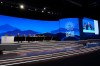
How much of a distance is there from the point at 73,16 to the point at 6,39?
8.46 metres

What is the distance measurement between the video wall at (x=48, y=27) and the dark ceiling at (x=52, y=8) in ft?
1.71

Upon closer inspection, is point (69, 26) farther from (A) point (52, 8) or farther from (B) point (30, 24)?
(B) point (30, 24)

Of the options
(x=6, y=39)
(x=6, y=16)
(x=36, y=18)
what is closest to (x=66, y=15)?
(x=36, y=18)

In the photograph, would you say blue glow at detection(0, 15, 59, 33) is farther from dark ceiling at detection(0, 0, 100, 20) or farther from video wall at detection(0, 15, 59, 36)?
dark ceiling at detection(0, 0, 100, 20)

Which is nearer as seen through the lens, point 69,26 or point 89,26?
point 69,26

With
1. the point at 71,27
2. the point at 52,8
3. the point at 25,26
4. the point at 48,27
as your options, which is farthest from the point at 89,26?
the point at 25,26

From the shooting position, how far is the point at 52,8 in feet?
41.2

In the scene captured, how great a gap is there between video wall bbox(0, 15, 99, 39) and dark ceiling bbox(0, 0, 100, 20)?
520mm

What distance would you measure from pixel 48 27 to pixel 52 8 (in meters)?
3.52

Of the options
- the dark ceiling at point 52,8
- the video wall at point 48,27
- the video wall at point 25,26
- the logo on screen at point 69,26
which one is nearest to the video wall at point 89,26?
the video wall at point 48,27

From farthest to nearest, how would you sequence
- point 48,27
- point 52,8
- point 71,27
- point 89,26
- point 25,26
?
point 48,27 < point 89,26 < point 71,27 < point 25,26 < point 52,8

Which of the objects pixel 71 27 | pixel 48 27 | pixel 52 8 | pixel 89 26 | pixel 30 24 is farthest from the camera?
pixel 48 27

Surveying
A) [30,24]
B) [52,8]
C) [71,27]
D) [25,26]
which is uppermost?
[52,8]

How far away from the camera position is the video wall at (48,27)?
42.0 feet
